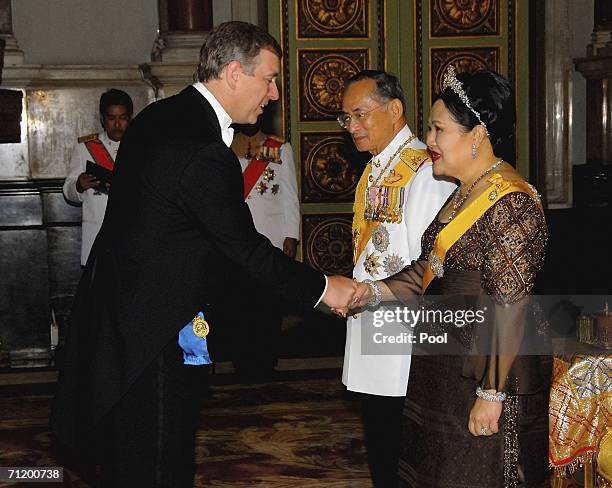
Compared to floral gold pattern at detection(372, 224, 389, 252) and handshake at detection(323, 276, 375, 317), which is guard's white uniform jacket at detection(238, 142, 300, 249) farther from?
handshake at detection(323, 276, 375, 317)

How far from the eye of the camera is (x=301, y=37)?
7.65m

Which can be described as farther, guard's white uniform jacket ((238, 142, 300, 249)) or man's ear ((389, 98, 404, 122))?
guard's white uniform jacket ((238, 142, 300, 249))

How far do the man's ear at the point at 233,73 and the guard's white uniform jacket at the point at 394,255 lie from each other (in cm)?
79

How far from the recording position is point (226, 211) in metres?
2.80

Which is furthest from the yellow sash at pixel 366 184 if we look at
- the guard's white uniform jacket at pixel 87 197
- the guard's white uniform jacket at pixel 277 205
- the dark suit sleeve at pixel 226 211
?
the guard's white uniform jacket at pixel 87 197

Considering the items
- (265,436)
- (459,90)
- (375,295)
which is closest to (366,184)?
(375,295)

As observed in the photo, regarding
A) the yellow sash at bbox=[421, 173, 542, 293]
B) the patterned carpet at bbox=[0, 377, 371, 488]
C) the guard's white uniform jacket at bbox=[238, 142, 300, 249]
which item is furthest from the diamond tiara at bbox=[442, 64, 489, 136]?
the guard's white uniform jacket at bbox=[238, 142, 300, 249]

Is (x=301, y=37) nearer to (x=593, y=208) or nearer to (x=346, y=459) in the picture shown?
(x=593, y=208)

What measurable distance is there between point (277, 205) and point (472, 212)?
3481 millimetres

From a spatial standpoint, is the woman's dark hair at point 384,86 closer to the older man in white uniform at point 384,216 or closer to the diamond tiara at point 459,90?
the older man in white uniform at point 384,216

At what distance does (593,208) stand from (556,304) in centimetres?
87

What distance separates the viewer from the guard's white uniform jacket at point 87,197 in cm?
619

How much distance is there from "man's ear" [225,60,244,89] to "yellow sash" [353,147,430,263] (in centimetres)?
81

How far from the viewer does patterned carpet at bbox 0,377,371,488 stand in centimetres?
438
